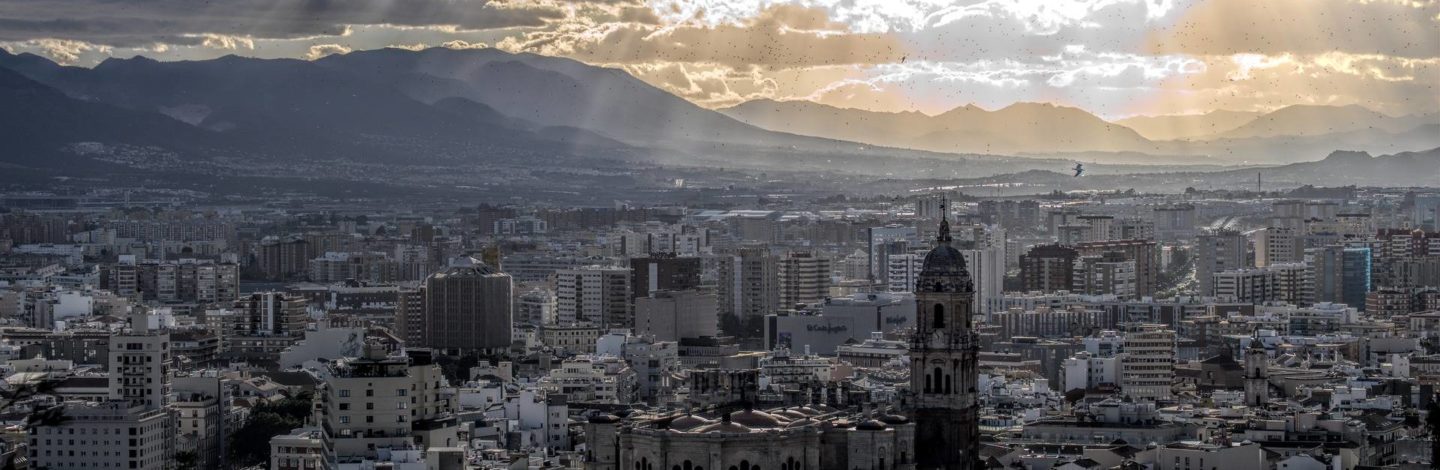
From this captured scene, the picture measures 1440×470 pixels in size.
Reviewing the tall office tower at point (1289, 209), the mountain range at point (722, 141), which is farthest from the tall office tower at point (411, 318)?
the mountain range at point (722, 141)

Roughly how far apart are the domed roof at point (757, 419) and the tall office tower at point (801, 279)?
5918cm

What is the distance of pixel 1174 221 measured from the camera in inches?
5994

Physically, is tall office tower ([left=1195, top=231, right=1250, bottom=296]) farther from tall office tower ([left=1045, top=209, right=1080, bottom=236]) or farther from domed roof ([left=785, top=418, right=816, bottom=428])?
domed roof ([left=785, top=418, right=816, bottom=428])

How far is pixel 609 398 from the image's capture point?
189ft

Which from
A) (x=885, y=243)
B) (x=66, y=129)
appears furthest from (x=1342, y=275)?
(x=66, y=129)

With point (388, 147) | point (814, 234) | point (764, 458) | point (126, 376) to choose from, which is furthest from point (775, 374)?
point (388, 147)

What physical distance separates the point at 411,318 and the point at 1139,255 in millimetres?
34798

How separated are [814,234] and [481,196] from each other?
1588 inches

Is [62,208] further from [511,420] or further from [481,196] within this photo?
[511,420]

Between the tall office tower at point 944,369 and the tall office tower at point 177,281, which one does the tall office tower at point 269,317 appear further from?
the tall office tower at point 944,369

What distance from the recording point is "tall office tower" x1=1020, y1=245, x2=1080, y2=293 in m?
105

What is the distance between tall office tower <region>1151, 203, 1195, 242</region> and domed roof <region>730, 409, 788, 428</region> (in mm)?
105886

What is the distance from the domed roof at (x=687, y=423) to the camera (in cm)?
3525

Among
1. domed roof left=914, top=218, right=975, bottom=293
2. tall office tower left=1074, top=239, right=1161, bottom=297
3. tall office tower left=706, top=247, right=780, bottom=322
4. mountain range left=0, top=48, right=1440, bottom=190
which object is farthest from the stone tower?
mountain range left=0, top=48, right=1440, bottom=190
